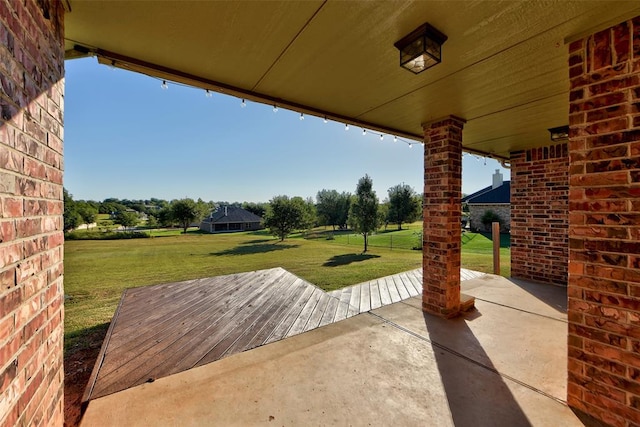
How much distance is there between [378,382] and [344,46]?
8.57ft

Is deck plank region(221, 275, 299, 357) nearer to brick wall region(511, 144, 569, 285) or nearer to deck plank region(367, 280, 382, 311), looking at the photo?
deck plank region(367, 280, 382, 311)

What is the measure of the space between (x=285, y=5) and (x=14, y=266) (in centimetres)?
172

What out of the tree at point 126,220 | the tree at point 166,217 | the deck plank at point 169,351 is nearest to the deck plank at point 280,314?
the deck plank at point 169,351

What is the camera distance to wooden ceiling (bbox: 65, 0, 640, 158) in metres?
1.48

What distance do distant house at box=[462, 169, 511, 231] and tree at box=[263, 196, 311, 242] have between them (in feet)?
54.3

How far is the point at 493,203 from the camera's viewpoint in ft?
74.2

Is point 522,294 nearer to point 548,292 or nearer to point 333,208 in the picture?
point 548,292

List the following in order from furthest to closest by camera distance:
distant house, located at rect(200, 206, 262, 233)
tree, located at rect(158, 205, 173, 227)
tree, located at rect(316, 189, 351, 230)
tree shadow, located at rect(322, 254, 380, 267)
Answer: distant house, located at rect(200, 206, 262, 233) < tree, located at rect(158, 205, 173, 227) < tree, located at rect(316, 189, 351, 230) < tree shadow, located at rect(322, 254, 380, 267)

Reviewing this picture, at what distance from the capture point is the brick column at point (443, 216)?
128 inches

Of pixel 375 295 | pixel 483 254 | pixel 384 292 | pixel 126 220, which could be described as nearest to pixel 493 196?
pixel 483 254

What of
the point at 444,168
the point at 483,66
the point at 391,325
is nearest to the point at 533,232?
the point at 444,168

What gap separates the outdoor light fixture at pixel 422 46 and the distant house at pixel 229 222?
42579mm

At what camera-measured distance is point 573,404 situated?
1.77 metres

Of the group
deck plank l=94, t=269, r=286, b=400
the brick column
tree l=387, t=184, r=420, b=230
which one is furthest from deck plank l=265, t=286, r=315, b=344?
tree l=387, t=184, r=420, b=230
